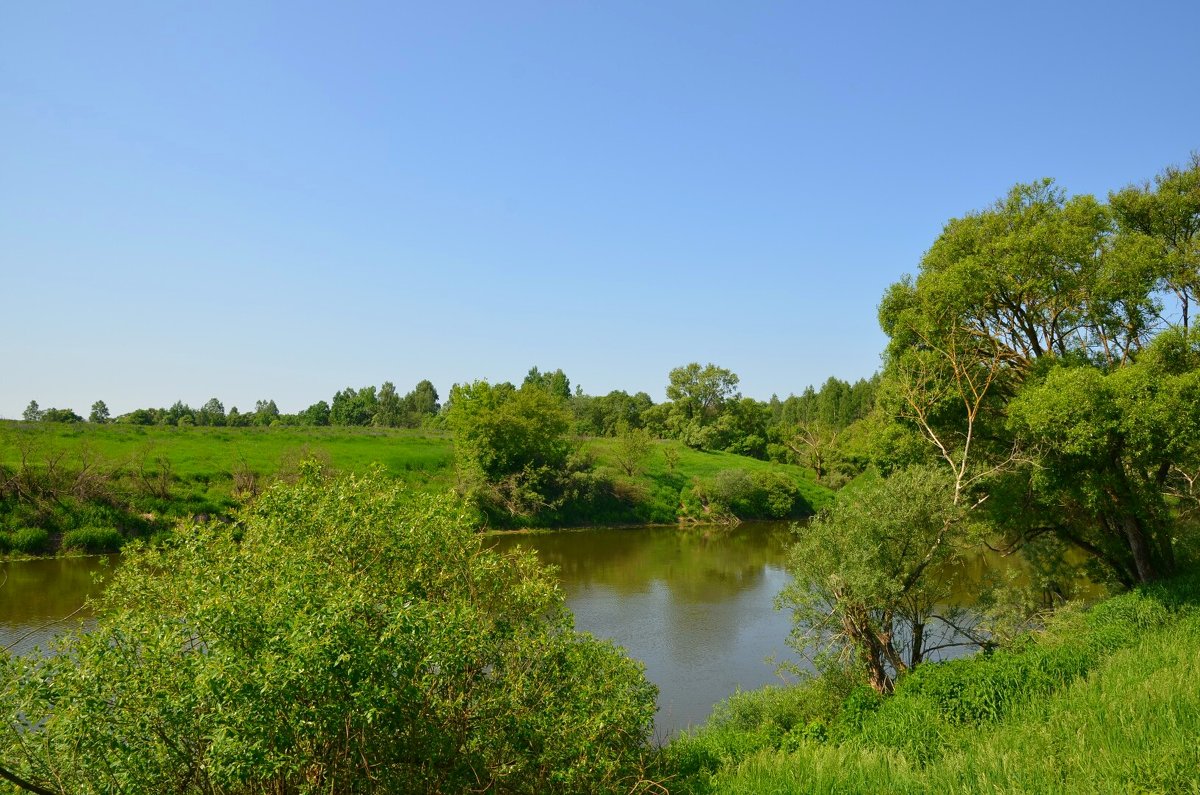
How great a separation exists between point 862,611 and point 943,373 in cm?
Result: 774

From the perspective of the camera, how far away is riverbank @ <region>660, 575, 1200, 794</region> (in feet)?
26.5

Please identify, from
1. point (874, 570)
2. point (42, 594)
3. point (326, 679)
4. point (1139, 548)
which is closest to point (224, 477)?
point (42, 594)

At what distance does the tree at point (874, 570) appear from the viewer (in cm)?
1644

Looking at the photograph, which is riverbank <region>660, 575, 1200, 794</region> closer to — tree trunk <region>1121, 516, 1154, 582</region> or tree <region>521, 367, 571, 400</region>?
tree trunk <region>1121, 516, 1154, 582</region>

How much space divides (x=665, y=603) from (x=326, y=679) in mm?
26184

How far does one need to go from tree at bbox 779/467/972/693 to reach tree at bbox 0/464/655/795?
22.2 feet

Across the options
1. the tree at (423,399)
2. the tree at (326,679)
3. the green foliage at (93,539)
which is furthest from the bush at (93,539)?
the tree at (423,399)

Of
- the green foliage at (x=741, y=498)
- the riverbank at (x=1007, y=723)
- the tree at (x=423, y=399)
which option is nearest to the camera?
the riverbank at (x=1007, y=723)

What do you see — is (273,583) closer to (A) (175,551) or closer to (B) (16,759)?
(A) (175,551)

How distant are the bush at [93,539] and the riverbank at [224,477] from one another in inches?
2.1

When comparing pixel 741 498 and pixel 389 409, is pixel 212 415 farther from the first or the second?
pixel 741 498

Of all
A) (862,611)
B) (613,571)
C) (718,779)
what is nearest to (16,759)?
(718,779)

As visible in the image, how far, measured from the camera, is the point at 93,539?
38.1 meters

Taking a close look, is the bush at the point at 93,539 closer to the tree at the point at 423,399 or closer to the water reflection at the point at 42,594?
the water reflection at the point at 42,594
